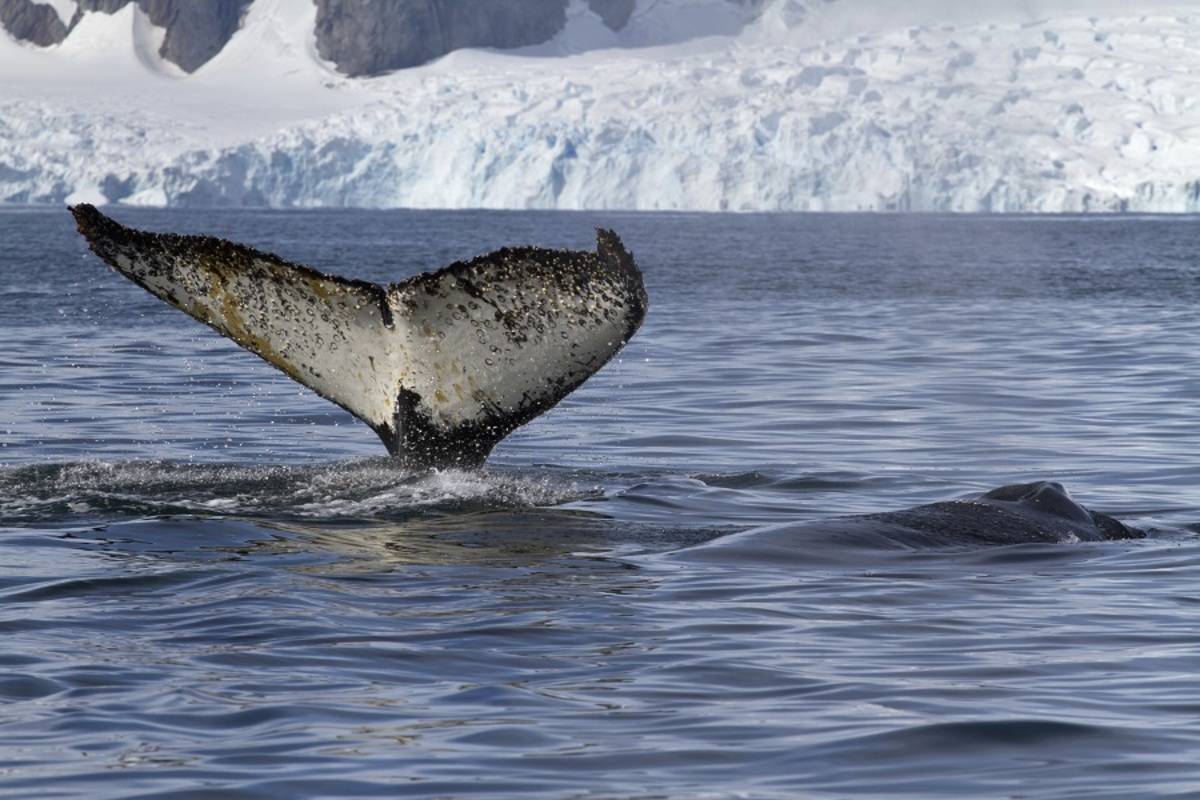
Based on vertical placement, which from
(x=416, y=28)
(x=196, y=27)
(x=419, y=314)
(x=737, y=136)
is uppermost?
(x=196, y=27)

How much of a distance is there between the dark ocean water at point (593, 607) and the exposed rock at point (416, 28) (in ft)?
437

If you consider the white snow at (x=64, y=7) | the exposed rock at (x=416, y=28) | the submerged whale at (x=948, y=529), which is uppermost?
the white snow at (x=64, y=7)

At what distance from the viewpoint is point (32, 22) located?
15912cm

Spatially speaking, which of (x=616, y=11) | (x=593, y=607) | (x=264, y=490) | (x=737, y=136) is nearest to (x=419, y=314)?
(x=593, y=607)

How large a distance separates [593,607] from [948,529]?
1.96 metres

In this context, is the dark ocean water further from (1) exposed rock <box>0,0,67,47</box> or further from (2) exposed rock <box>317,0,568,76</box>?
(1) exposed rock <box>0,0,67,47</box>

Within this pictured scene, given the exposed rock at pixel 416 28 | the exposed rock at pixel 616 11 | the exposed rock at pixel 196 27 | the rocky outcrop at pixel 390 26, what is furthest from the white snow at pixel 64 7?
the exposed rock at pixel 616 11

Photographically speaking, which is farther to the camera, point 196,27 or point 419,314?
point 196,27

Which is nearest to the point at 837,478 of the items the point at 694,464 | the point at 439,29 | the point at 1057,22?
the point at 694,464

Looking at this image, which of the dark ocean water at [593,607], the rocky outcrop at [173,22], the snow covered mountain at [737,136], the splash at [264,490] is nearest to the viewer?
the dark ocean water at [593,607]

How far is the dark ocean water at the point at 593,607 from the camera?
4.71m

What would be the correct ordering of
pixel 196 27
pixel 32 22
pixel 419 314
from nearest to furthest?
1. pixel 419 314
2. pixel 196 27
3. pixel 32 22

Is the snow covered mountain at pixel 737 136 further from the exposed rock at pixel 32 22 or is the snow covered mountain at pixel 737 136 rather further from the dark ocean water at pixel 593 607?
the dark ocean water at pixel 593 607

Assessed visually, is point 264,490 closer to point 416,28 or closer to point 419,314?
point 419,314
